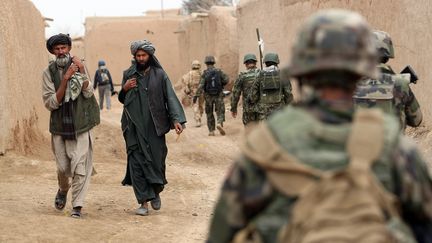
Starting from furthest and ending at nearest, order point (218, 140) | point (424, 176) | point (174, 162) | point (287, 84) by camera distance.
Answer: point (218, 140) → point (174, 162) → point (287, 84) → point (424, 176)

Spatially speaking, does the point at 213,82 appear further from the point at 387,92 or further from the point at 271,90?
the point at 387,92

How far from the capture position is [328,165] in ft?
8.22

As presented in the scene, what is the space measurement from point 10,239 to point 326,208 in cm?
478

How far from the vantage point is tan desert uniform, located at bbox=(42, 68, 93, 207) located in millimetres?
7801

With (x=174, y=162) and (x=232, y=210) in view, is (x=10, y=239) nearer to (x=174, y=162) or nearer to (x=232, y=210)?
(x=232, y=210)

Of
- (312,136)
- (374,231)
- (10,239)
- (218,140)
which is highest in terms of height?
(312,136)

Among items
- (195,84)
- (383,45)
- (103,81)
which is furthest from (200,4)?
(383,45)

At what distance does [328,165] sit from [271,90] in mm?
8245

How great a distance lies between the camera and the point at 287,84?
35.0ft

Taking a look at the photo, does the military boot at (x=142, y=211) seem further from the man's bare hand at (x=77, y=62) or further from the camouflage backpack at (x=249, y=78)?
the camouflage backpack at (x=249, y=78)

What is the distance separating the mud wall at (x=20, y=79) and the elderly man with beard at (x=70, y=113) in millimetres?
3333

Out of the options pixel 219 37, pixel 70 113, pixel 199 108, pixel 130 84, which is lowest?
pixel 199 108

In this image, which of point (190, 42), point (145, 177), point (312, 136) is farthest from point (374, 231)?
point (190, 42)

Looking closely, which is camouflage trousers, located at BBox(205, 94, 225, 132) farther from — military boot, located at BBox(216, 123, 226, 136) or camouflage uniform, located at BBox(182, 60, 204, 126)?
camouflage uniform, located at BBox(182, 60, 204, 126)
